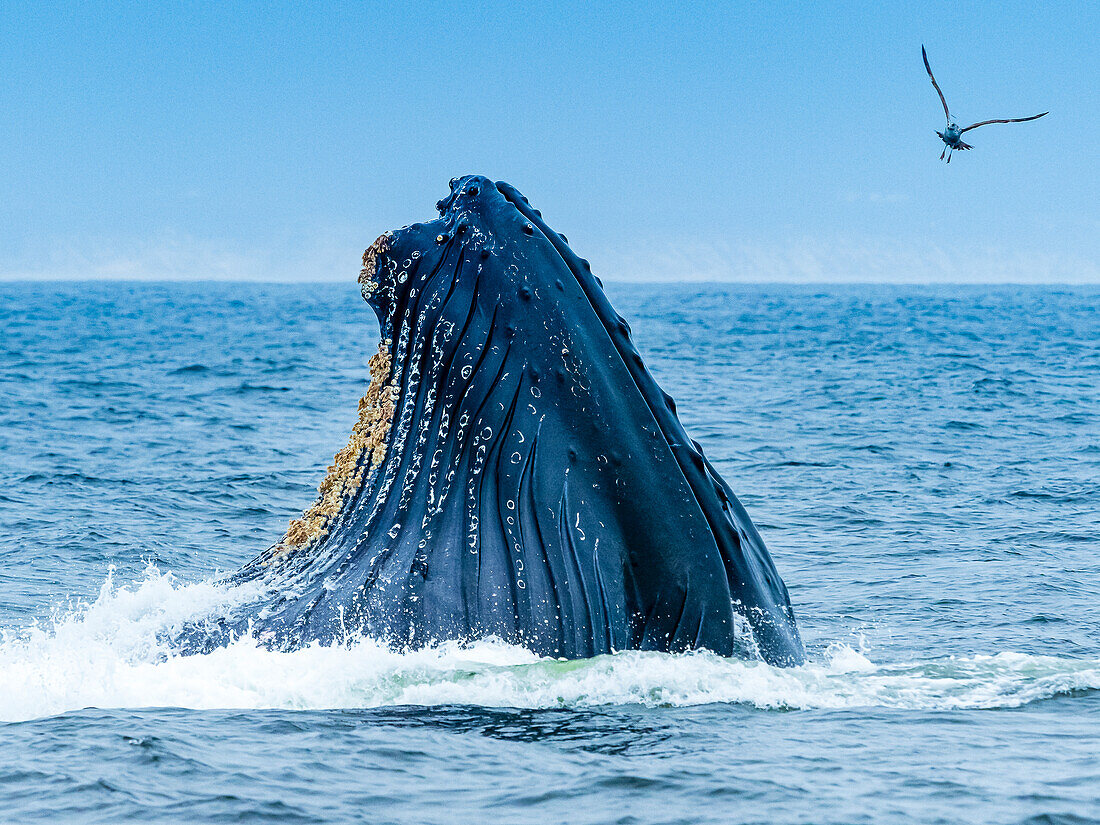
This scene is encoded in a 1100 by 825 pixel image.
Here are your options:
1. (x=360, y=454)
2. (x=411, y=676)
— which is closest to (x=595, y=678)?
(x=411, y=676)

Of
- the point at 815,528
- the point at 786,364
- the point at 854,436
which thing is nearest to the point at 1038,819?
the point at 815,528

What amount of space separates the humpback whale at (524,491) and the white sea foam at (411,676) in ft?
0.44

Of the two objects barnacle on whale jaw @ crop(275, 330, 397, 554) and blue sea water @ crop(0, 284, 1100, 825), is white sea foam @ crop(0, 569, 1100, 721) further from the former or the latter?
barnacle on whale jaw @ crop(275, 330, 397, 554)

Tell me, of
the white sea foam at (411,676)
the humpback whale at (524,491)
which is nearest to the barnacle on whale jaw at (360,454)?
the humpback whale at (524,491)

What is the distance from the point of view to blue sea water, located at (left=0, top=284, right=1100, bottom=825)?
5695 mm

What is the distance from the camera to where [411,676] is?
6.51 meters

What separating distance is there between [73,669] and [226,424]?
16.1 meters

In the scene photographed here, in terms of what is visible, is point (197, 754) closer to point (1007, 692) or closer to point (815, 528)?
point (1007, 692)

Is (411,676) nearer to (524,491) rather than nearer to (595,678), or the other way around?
(595,678)

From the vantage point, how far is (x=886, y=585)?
10.8 m

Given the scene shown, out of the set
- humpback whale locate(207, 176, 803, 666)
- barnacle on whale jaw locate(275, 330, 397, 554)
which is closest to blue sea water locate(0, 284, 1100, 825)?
humpback whale locate(207, 176, 803, 666)

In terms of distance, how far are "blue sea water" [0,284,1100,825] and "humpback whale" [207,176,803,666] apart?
193 mm

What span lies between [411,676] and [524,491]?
1.11m

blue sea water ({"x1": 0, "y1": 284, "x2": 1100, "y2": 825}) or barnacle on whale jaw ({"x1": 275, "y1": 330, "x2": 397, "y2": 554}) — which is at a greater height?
barnacle on whale jaw ({"x1": 275, "y1": 330, "x2": 397, "y2": 554})
